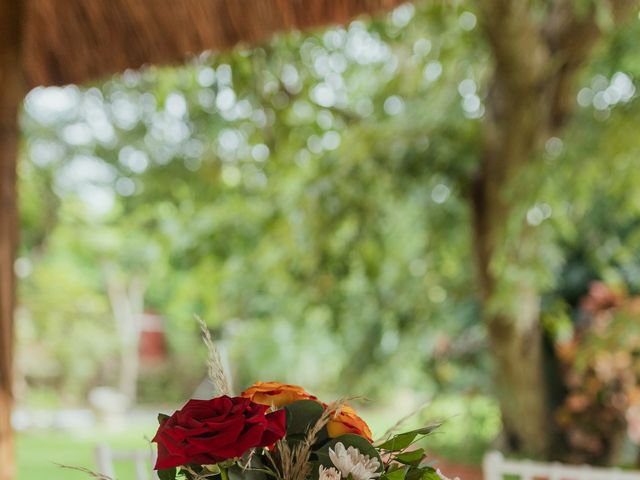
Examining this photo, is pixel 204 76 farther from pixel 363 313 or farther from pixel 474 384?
pixel 474 384

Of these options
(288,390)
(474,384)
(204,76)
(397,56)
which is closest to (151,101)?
(204,76)

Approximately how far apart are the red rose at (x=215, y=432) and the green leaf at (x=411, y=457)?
0.12 m

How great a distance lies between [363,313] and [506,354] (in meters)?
0.91

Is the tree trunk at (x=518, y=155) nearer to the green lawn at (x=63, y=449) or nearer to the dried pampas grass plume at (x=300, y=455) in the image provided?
the dried pampas grass plume at (x=300, y=455)

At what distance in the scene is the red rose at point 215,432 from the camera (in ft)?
2.21

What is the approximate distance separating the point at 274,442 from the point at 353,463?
2.4 inches

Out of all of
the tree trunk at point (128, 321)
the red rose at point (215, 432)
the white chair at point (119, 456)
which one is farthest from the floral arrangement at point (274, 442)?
the tree trunk at point (128, 321)

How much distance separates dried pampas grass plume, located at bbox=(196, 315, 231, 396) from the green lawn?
5306mm

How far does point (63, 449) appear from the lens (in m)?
7.45

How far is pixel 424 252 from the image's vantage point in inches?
155

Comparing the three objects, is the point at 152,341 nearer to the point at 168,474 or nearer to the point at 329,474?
the point at 168,474

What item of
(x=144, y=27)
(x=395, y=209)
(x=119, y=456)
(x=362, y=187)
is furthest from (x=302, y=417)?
(x=395, y=209)

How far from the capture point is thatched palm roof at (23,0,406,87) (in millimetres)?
2010

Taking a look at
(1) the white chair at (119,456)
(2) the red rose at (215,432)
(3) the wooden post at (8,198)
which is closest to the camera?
(2) the red rose at (215,432)
